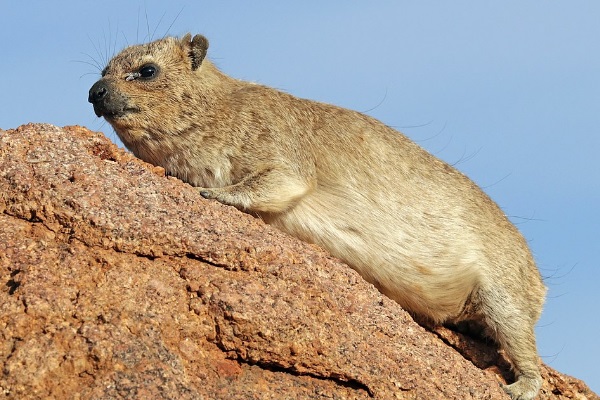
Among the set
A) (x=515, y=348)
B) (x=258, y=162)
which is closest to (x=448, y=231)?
(x=515, y=348)

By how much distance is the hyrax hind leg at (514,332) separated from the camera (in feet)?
32.3

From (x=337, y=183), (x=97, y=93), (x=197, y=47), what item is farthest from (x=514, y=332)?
(x=97, y=93)

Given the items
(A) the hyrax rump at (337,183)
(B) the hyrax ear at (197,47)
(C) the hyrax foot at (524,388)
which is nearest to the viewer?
(C) the hyrax foot at (524,388)

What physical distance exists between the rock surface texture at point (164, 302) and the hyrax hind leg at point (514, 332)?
1.20 meters

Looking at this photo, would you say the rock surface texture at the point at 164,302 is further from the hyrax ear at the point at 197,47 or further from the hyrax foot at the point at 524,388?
the hyrax ear at the point at 197,47

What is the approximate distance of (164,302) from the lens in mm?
7246

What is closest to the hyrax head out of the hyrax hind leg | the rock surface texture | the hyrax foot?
the rock surface texture

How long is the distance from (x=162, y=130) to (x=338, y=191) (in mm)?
1926

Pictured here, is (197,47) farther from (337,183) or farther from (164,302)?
(164,302)

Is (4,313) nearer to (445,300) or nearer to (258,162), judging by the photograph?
(258,162)

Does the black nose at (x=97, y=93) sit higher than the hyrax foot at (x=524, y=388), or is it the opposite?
the black nose at (x=97, y=93)

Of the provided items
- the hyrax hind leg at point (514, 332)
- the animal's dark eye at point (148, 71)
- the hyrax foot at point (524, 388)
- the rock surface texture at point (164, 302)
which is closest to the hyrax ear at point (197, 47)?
the animal's dark eye at point (148, 71)

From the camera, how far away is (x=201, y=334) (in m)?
7.25

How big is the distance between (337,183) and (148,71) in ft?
7.71
